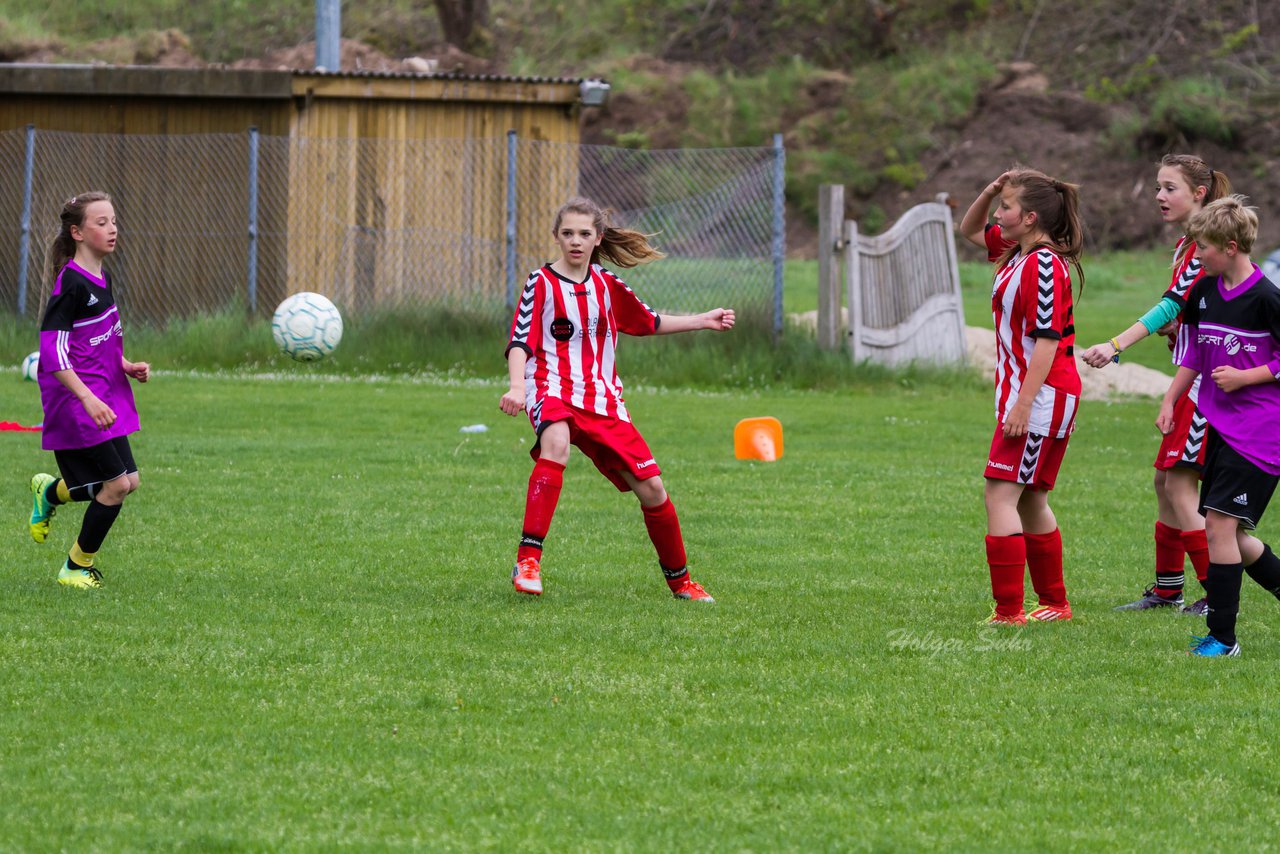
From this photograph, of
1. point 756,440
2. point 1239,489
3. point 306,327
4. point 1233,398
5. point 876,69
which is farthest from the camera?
point 876,69

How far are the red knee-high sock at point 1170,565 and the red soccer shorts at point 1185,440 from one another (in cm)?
31

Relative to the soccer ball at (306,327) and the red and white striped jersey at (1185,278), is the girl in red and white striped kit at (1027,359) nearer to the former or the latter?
Result: the red and white striped jersey at (1185,278)

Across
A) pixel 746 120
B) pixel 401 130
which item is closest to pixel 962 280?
pixel 746 120

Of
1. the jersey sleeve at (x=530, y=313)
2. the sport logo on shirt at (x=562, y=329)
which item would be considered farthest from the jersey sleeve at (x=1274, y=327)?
the jersey sleeve at (x=530, y=313)

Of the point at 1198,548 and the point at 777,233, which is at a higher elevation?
the point at 777,233

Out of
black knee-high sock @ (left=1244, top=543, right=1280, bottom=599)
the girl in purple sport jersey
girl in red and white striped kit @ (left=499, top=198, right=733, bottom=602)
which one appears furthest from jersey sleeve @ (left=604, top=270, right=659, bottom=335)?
black knee-high sock @ (left=1244, top=543, right=1280, bottom=599)

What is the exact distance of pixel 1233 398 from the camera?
5859 mm

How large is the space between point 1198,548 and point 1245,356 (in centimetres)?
121

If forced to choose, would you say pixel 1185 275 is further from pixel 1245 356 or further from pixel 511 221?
pixel 511 221

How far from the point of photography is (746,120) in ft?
121

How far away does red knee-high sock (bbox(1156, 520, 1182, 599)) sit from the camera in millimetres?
6871

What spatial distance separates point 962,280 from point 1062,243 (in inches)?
947

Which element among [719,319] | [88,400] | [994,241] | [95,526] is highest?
[994,241]

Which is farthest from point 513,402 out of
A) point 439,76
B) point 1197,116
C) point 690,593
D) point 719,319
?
point 1197,116
